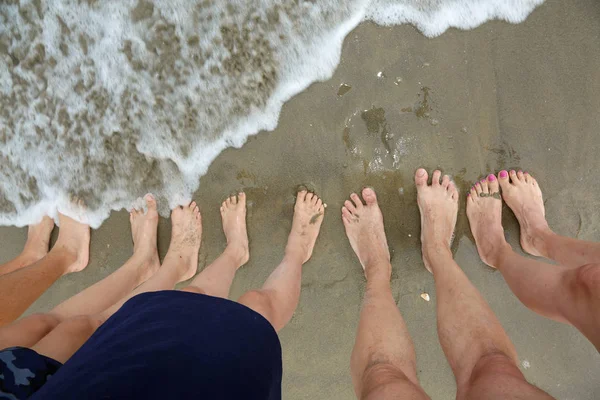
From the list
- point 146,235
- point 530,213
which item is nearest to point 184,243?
point 146,235

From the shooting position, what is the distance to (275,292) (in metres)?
1.58

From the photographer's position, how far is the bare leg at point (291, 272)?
148cm

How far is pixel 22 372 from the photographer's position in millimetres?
1000

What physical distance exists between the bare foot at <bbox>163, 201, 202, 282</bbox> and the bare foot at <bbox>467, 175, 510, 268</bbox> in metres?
1.31

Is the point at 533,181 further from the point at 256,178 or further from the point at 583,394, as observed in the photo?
the point at 256,178

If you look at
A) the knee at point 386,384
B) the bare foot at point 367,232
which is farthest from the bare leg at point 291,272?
the knee at point 386,384

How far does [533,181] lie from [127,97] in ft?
6.43

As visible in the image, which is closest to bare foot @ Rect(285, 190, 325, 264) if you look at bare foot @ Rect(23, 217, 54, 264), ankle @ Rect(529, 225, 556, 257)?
ankle @ Rect(529, 225, 556, 257)

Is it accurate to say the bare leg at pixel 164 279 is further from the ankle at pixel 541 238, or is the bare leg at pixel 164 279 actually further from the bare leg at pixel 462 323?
the ankle at pixel 541 238

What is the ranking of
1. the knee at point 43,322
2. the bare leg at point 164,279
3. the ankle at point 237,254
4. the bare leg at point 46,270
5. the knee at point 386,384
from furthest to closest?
the ankle at point 237,254 → the bare leg at point 46,270 → the knee at point 43,322 → the bare leg at point 164,279 → the knee at point 386,384

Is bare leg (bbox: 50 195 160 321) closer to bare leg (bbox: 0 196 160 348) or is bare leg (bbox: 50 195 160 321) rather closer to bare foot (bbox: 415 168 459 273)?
bare leg (bbox: 0 196 160 348)

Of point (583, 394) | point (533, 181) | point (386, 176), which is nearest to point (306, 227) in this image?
point (386, 176)

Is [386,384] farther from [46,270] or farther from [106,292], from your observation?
[46,270]

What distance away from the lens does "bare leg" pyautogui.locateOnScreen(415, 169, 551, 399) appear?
3.34 ft
